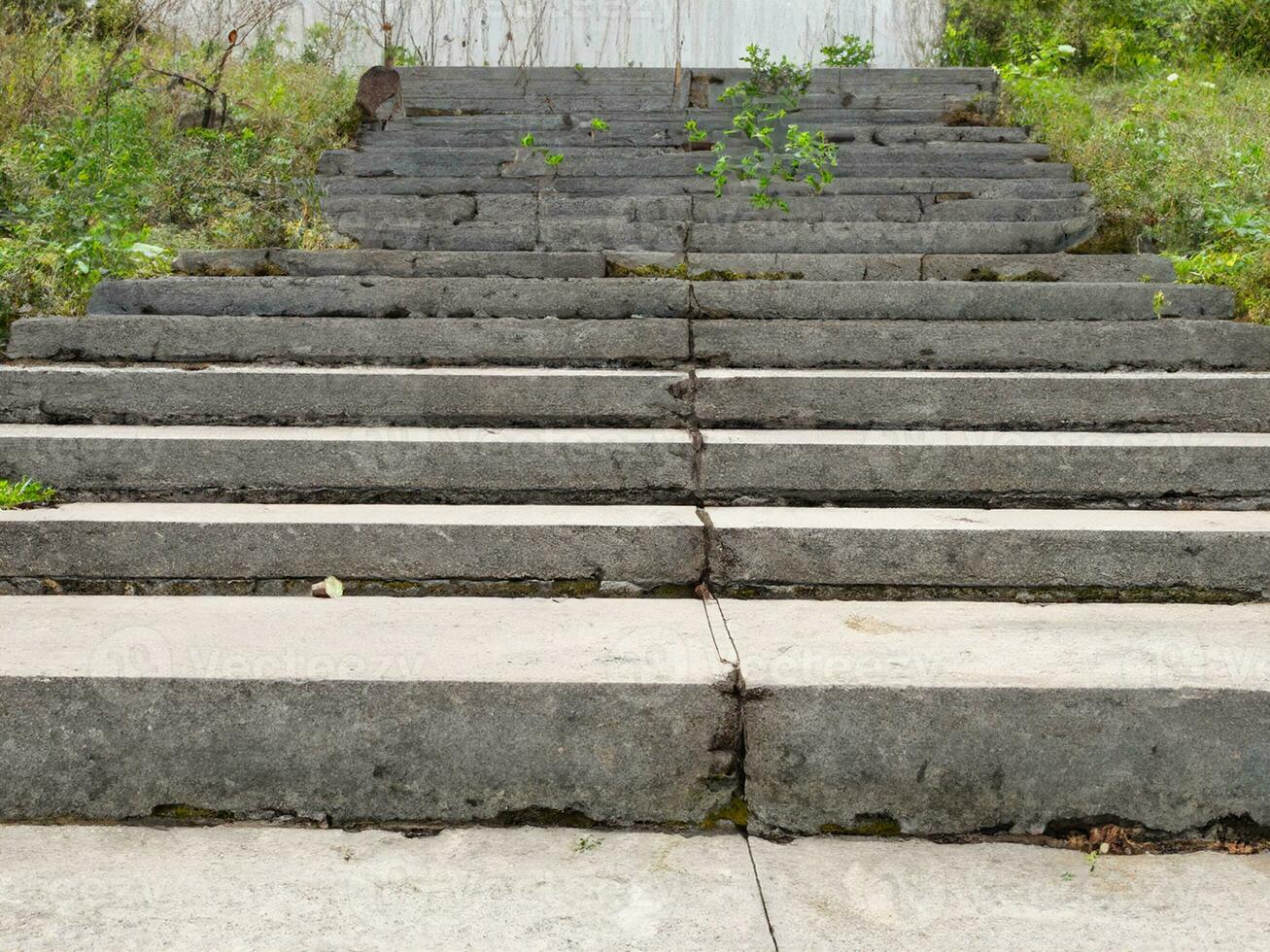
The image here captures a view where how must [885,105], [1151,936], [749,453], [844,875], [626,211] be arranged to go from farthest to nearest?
[885,105], [626,211], [749,453], [844,875], [1151,936]

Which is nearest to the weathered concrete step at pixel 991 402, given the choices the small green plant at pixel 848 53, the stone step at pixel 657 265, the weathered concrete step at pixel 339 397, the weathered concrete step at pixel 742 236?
the weathered concrete step at pixel 339 397

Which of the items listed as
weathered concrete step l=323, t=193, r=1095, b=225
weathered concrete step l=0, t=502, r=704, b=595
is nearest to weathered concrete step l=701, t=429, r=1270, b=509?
weathered concrete step l=0, t=502, r=704, b=595

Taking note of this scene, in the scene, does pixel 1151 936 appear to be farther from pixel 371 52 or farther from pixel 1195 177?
pixel 371 52

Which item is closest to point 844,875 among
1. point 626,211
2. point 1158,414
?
point 1158,414

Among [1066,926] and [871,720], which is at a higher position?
[871,720]

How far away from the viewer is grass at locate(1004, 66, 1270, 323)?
440 cm

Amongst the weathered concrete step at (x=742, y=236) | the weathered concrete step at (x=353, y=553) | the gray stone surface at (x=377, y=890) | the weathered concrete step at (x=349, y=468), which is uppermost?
the weathered concrete step at (x=742, y=236)

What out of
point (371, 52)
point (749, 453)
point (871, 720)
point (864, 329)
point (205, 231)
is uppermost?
point (371, 52)

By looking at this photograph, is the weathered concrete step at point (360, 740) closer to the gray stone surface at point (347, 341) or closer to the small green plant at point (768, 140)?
the gray stone surface at point (347, 341)

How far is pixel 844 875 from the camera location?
1.77 m

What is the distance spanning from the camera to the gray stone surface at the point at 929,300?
13.1 ft

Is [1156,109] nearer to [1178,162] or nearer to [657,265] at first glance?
[1178,162]

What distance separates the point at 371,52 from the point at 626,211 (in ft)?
14.8

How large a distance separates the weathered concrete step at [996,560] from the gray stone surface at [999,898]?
0.84m
